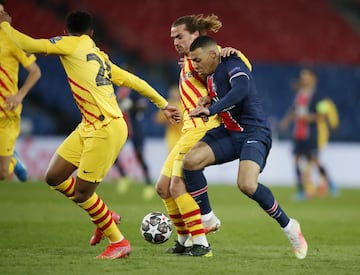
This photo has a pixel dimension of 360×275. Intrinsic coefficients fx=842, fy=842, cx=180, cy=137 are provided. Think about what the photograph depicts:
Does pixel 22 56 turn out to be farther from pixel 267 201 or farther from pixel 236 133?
pixel 267 201

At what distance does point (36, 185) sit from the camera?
1786 centimetres

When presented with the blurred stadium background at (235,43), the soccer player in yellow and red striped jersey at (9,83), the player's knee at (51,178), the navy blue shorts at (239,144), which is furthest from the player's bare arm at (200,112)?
the blurred stadium background at (235,43)

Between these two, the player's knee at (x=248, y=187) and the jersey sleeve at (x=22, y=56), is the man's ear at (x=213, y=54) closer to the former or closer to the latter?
the player's knee at (x=248, y=187)

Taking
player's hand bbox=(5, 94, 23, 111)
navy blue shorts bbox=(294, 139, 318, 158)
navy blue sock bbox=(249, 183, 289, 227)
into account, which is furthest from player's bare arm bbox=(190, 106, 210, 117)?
navy blue shorts bbox=(294, 139, 318, 158)

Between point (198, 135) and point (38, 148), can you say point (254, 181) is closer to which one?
point (198, 135)

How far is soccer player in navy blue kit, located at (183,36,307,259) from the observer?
7.32 meters

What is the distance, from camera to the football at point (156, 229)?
26.7 ft

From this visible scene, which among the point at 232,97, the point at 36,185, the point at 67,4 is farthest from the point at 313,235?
the point at 67,4

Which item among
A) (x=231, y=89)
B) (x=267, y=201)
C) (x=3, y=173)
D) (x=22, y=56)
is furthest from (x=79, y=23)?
(x=3, y=173)

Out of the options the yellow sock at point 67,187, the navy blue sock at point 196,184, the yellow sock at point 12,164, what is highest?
the navy blue sock at point 196,184

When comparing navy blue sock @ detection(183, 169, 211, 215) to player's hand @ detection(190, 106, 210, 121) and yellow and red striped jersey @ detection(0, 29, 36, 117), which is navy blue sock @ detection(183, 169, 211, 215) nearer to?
player's hand @ detection(190, 106, 210, 121)

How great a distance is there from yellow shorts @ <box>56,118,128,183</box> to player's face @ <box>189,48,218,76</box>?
851mm

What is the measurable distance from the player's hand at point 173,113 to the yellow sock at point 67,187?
44.3 inches

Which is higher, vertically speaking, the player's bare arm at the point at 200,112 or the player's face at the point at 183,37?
the player's face at the point at 183,37
